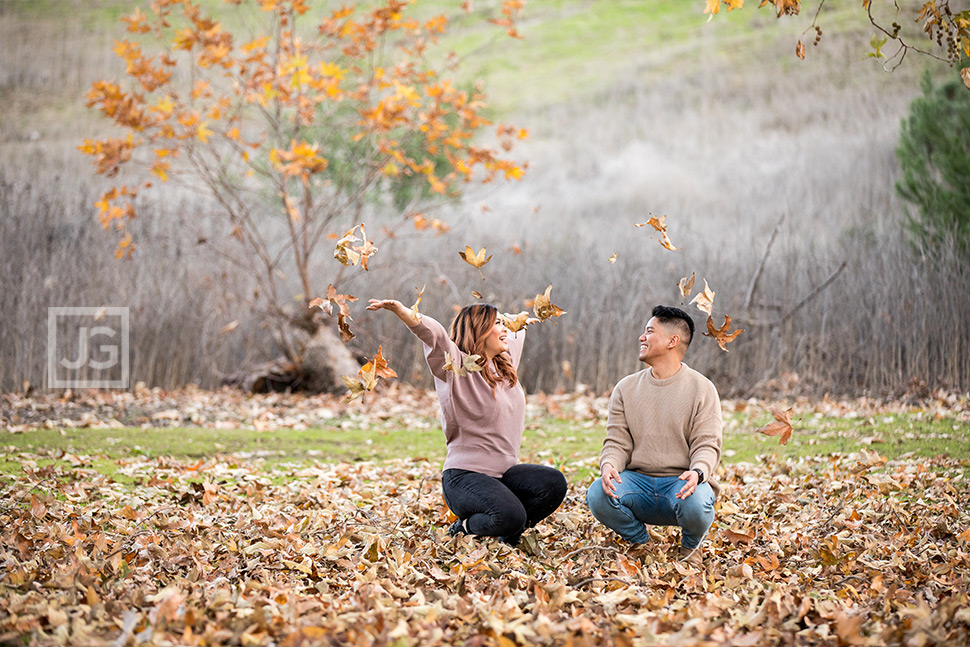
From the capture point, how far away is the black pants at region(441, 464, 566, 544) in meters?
3.17

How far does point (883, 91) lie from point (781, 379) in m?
15.5

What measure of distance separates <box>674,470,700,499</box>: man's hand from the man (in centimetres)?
7

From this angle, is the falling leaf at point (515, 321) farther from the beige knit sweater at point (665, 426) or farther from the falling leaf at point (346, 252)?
the falling leaf at point (346, 252)

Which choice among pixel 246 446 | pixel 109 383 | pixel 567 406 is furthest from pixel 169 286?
pixel 567 406

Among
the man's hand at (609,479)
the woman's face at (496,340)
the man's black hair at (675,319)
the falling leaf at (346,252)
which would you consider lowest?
the man's hand at (609,479)

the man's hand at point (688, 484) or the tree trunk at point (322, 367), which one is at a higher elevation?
the man's hand at point (688, 484)

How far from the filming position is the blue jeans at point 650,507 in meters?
3.08

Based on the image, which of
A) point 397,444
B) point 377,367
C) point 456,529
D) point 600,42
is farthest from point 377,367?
point 600,42

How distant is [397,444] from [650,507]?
3287mm

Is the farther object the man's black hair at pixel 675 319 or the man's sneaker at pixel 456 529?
the man's sneaker at pixel 456 529

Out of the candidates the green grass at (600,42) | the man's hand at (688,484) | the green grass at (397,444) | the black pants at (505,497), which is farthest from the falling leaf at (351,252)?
the green grass at (600,42)

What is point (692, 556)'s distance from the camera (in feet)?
10.6

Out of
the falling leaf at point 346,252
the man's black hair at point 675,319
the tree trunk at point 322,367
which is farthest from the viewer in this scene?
the tree trunk at point 322,367

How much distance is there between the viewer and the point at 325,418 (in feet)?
24.4
